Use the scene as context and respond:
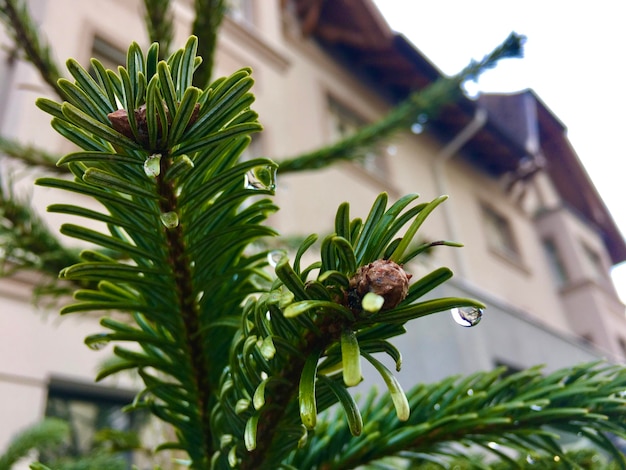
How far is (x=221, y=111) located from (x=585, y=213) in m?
15.2

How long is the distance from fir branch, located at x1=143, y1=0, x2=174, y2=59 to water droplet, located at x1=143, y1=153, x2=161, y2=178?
1008 millimetres

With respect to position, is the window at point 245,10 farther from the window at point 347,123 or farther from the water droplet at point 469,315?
the water droplet at point 469,315

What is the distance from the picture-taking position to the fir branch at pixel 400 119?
1653mm

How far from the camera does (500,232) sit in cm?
1037

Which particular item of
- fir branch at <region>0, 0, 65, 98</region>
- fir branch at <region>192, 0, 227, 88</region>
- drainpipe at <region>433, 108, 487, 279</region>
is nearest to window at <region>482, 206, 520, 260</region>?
drainpipe at <region>433, 108, 487, 279</region>

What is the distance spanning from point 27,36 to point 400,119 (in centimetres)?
117

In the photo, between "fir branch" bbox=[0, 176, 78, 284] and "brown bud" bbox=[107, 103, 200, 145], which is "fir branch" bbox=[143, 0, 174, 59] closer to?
"fir branch" bbox=[0, 176, 78, 284]

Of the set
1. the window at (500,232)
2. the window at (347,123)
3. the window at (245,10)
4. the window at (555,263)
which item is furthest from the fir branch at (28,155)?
the window at (555,263)

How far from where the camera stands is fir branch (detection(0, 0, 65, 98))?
1325mm

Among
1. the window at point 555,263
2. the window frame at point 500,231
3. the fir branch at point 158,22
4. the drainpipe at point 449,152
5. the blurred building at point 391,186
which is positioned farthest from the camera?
the window at point 555,263

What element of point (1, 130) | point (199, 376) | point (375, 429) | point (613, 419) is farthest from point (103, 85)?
point (1, 130)

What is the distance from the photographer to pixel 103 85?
17.1 inches

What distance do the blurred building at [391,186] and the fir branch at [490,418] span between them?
3.16 feet

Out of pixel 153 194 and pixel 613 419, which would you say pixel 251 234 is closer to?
pixel 153 194
